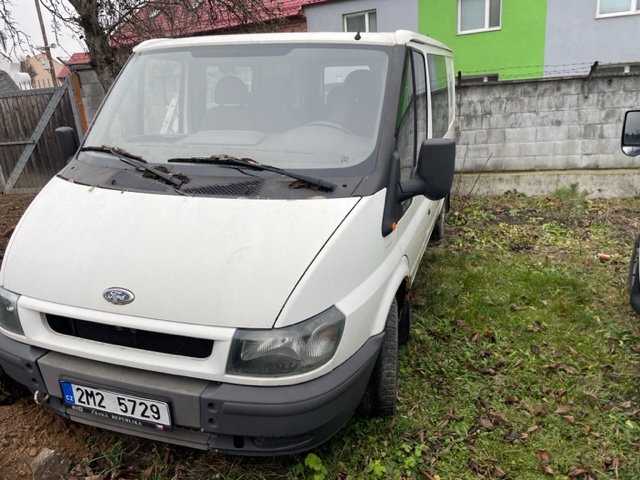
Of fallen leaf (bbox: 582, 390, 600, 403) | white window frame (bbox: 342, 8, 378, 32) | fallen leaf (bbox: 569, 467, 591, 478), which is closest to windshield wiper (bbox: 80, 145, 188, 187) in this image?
fallen leaf (bbox: 569, 467, 591, 478)

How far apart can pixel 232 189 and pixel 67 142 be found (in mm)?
1701

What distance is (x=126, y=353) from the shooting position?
7.16ft

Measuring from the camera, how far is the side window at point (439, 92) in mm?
4176

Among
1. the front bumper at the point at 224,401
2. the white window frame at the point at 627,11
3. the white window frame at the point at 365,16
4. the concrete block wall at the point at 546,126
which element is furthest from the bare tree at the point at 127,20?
the white window frame at the point at 627,11

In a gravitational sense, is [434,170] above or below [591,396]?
above

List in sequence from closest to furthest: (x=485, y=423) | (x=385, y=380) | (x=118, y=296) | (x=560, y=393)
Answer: (x=118, y=296) < (x=385, y=380) < (x=485, y=423) < (x=560, y=393)

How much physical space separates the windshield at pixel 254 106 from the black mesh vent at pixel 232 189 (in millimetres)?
229

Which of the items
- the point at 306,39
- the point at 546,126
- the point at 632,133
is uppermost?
the point at 306,39

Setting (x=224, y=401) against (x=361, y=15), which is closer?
(x=224, y=401)

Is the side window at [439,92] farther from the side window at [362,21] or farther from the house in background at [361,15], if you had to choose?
the side window at [362,21]

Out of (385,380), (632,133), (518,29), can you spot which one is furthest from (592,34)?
(385,380)

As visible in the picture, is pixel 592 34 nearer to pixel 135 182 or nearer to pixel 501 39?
pixel 501 39

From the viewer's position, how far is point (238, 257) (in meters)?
2.15

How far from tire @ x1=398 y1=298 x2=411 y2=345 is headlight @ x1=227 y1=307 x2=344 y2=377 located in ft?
4.67
